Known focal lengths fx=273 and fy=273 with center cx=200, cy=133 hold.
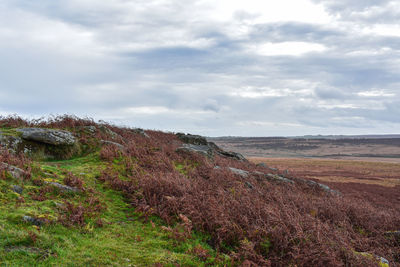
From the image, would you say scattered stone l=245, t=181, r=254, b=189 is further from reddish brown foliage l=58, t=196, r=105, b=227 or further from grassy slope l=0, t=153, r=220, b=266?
reddish brown foliage l=58, t=196, r=105, b=227

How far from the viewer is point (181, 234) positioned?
7.52 m

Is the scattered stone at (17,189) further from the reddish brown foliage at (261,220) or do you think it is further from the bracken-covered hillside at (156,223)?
the reddish brown foliage at (261,220)

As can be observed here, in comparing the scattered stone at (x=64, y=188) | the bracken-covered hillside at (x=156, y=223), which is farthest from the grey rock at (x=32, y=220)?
the scattered stone at (x=64, y=188)

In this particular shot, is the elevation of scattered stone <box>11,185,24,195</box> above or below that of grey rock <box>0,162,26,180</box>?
below

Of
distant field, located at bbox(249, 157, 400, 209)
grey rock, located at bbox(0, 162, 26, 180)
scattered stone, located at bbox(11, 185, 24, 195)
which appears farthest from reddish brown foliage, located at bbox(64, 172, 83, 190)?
distant field, located at bbox(249, 157, 400, 209)

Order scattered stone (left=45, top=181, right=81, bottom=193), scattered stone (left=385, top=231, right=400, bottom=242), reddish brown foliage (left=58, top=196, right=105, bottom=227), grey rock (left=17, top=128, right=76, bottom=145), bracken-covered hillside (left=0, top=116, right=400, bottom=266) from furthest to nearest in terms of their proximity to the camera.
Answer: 1. grey rock (left=17, top=128, right=76, bottom=145)
2. scattered stone (left=385, top=231, right=400, bottom=242)
3. scattered stone (left=45, top=181, right=81, bottom=193)
4. reddish brown foliage (left=58, top=196, right=105, bottom=227)
5. bracken-covered hillside (left=0, top=116, right=400, bottom=266)

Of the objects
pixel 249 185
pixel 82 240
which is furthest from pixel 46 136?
pixel 249 185

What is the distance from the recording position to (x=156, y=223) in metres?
8.45

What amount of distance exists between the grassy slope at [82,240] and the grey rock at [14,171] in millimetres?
282

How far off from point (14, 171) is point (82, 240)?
14.3 feet

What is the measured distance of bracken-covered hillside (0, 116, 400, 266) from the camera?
6262 mm

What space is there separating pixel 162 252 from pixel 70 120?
1424cm

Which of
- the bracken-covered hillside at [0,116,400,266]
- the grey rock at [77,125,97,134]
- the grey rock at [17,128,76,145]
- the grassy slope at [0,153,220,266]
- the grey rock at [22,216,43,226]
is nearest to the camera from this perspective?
the grassy slope at [0,153,220,266]

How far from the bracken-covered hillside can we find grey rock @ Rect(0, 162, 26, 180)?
0.11ft
